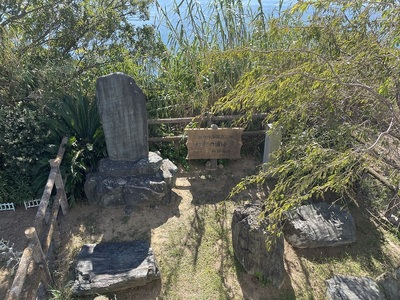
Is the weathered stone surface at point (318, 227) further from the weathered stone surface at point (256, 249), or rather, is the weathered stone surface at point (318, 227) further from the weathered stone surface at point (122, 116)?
the weathered stone surface at point (122, 116)

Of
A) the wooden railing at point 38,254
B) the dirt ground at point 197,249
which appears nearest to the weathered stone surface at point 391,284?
the dirt ground at point 197,249

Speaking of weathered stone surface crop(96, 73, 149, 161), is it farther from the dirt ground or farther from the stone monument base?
the dirt ground

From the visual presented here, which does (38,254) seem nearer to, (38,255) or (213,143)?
(38,255)

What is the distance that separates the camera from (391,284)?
3.41 m

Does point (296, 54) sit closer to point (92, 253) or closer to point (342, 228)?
point (342, 228)

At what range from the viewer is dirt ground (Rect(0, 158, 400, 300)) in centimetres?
339

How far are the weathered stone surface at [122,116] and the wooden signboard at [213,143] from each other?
895 mm

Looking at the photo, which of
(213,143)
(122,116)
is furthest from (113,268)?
(213,143)

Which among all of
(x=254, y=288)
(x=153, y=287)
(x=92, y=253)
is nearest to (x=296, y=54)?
(x=254, y=288)

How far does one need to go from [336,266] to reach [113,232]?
2.99 meters

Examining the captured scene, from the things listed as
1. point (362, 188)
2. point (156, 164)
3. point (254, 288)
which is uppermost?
point (156, 164)

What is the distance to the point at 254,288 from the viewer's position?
340 cm

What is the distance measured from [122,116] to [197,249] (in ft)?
7.06

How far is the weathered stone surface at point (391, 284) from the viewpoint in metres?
3.36
